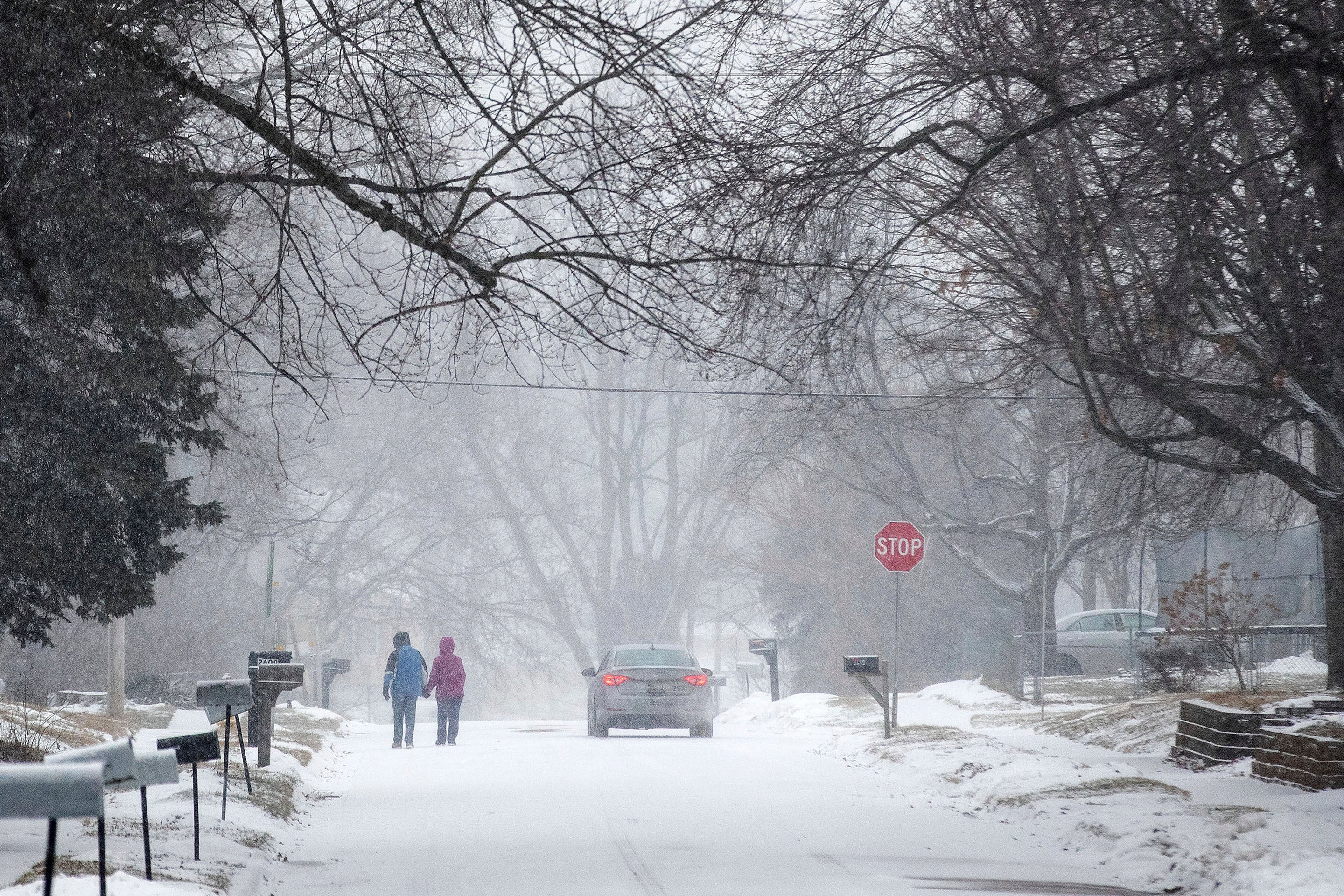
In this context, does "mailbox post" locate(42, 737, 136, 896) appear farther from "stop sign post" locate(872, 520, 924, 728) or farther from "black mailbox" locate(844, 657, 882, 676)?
"stop sign post" locate(872, 520, 924, 728)

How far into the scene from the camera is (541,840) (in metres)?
10.4

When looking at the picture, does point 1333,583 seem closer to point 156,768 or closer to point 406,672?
point 406,672

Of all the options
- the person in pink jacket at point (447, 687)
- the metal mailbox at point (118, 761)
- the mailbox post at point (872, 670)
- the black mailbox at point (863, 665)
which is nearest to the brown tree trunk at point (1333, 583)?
the mailbox post at point (872, 670)

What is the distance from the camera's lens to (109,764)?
21.5 ft

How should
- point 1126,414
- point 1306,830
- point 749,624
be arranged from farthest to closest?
point 749,624 < point 1126,414 < point 1306,830

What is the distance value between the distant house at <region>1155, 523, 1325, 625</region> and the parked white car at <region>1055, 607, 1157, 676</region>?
23.2ft

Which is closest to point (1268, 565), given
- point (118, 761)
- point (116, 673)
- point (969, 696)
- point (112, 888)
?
point (969, 696)

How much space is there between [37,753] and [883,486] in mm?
24654

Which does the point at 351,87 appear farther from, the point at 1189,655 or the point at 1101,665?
the point at 1101,665

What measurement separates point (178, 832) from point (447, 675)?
13.9 meters

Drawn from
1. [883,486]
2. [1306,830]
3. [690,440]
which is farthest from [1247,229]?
[690,440]

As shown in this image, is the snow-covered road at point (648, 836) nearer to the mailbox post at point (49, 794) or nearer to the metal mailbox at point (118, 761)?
the metal mailbox at point (118, 761)

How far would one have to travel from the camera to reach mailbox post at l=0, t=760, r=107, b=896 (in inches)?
178

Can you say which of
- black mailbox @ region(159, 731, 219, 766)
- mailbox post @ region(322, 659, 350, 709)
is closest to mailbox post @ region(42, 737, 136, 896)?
black mailbox @ region(159, 731, 219, 766)
